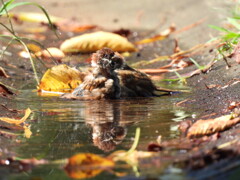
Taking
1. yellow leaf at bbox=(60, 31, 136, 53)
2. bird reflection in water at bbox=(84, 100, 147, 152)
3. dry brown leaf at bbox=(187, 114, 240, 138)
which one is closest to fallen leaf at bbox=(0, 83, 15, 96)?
bird reflection in water at bbox=(84, 100, 147, 152)

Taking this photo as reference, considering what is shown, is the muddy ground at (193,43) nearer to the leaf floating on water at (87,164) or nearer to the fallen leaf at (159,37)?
the fallen leaf at (159,37)

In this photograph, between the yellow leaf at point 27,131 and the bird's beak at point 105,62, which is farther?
the bird's beak at point 105,62

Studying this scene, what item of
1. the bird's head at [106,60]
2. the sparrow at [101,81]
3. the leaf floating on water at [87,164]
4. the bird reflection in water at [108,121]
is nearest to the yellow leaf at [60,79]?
the sparrow at [101,81]

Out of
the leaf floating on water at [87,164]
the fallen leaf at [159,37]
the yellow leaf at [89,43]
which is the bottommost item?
the leaf floating on water at [87,164]

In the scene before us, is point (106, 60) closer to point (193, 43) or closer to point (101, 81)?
point (101, 81)

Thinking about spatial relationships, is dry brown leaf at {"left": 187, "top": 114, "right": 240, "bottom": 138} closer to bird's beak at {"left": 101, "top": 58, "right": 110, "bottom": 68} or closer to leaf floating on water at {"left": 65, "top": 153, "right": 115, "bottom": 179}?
leaf floating on water at {"left": 65, "top": 153, "right": 115, "bottom": 179}

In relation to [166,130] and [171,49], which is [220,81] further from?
[171,49]

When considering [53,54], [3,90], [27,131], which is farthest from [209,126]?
[53,54]
